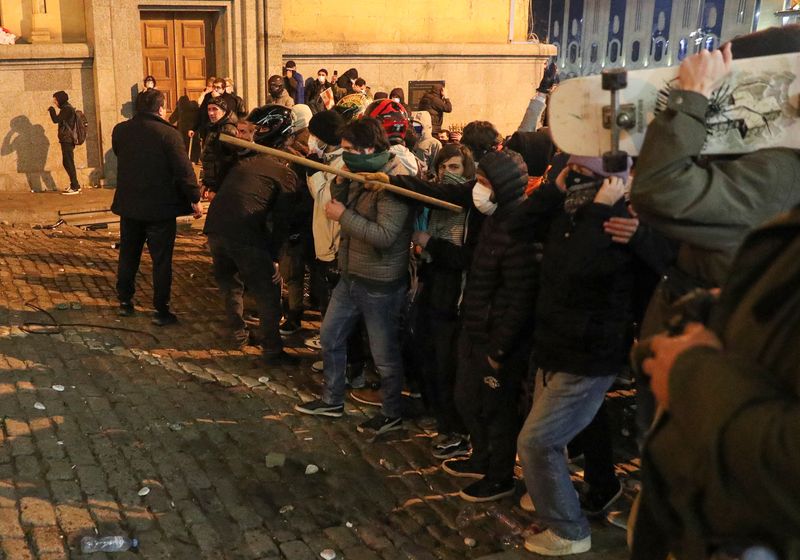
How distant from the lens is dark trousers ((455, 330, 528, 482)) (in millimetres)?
4570

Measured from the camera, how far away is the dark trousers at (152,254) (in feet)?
24.3

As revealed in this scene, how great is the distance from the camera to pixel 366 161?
17.5 feet

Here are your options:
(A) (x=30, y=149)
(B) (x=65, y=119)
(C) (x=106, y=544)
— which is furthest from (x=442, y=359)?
Result: (A) (x=30, y=149)

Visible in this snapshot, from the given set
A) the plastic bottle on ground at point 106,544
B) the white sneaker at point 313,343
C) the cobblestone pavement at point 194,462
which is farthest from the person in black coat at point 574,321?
the white sneaker at point 313,343

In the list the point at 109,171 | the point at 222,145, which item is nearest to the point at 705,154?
the point at 222,145

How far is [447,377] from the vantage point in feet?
17.3

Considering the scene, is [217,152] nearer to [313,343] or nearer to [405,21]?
[313,343]

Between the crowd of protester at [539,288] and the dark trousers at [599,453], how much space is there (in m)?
0.01

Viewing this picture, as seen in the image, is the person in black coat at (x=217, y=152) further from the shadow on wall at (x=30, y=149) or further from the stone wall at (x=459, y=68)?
the stone wall at (x=459, y=68)

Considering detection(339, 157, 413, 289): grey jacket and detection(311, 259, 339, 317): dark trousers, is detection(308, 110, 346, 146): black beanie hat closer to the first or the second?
detection(311, 259, 339, 317): dark trousers

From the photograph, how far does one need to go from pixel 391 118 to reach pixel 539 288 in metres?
3.03

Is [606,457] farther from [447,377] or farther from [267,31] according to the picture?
[267,31]

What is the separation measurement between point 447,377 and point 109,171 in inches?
434

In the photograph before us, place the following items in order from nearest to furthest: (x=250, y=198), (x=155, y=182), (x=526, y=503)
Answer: (x=526, y=503) < (x=250, y=198) < (x=155, y=182)
